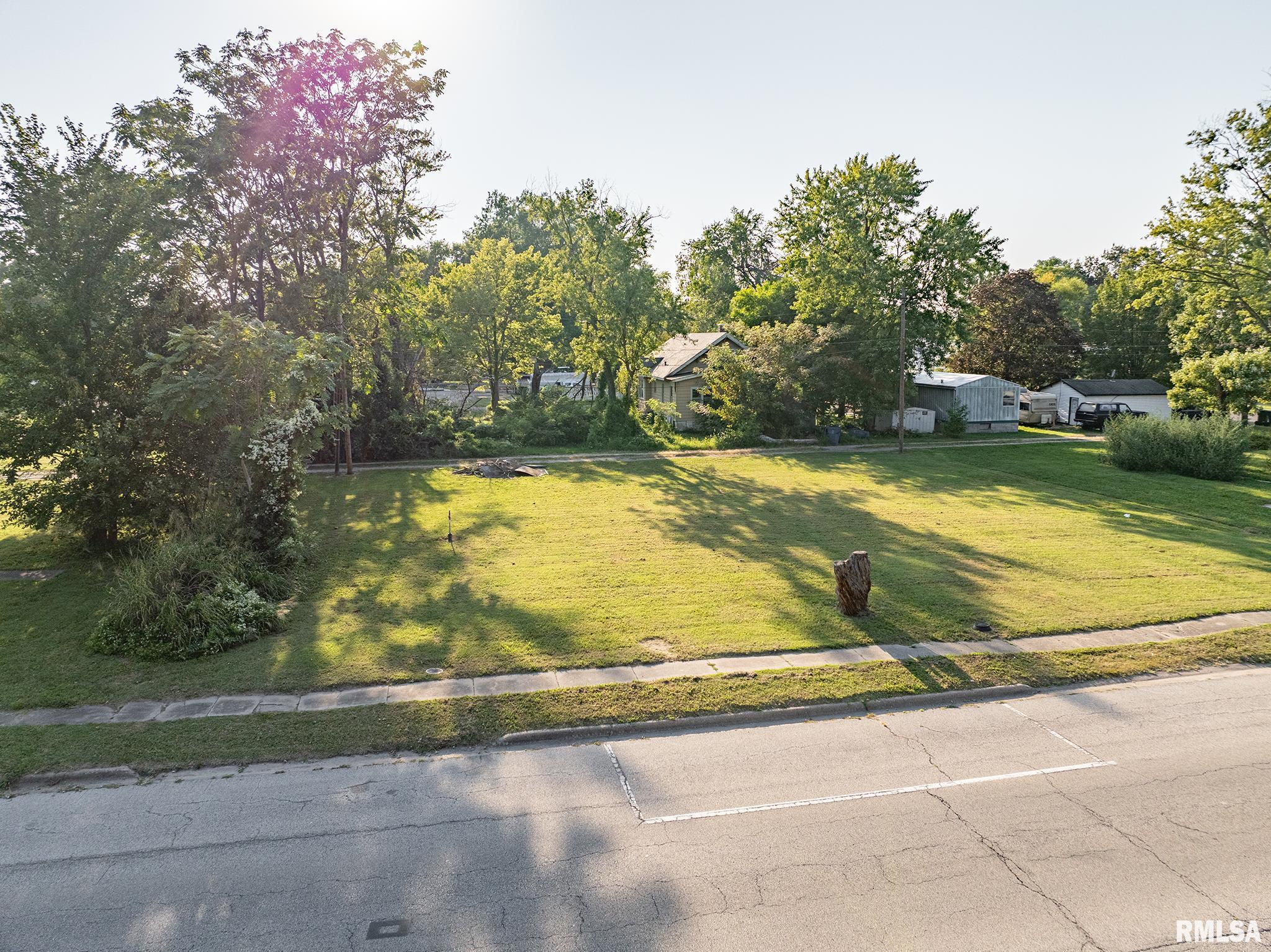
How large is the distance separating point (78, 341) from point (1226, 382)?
137 ft

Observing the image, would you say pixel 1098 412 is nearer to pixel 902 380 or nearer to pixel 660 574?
pixel 902 380

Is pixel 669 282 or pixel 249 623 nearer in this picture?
pixel 249 623

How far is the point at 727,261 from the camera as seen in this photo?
218 feet

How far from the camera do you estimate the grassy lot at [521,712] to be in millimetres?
7738

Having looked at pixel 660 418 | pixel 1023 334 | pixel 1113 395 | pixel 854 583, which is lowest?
pixel 854 583

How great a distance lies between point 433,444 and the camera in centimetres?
3027

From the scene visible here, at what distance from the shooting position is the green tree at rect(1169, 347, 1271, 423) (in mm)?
30766

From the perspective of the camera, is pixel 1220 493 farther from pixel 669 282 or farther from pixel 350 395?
pixel 350 395

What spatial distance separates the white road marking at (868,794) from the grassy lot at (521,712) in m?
1.91

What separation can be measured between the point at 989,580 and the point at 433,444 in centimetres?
2276

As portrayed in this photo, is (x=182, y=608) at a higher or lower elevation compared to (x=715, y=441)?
lower

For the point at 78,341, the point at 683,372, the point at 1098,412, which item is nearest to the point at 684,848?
the point at 78,341

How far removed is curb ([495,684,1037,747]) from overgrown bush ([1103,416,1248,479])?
22.8 meters

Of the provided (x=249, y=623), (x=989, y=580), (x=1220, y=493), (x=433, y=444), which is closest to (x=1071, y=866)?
(x=989, y=580)
